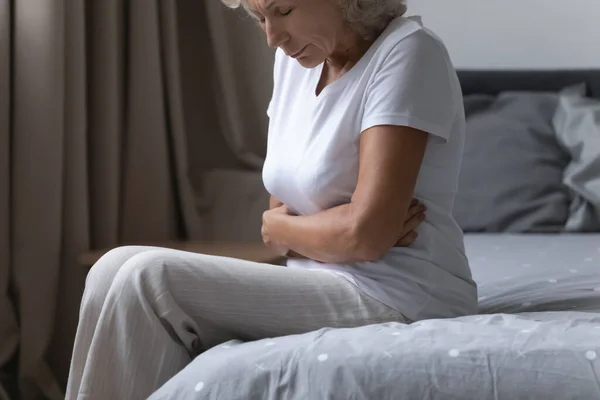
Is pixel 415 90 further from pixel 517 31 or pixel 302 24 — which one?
pixel 517 31

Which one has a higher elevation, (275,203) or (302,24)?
(302,24)

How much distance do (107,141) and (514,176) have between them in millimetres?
1062

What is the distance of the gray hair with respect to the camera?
126 cm

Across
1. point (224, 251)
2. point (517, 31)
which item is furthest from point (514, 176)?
point (224, 251)

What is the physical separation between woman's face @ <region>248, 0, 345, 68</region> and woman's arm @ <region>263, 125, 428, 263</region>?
0.19 meters

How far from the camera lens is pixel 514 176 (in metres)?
2.28

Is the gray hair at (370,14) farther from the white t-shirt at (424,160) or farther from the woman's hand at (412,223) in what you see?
the woman's hand at (412,223)

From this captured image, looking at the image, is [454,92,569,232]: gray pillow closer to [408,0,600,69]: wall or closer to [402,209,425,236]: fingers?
[408,0,600,69]: wall

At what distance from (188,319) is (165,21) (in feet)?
4.44

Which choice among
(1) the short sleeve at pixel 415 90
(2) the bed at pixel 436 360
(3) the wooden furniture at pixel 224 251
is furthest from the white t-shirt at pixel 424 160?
(3) the wooden furniture at pixel 224 251

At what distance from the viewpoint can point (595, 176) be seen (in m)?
2.20

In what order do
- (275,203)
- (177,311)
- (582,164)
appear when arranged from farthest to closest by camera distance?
(582,164) < (275,203) < (177,311)

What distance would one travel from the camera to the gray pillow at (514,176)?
2.26m

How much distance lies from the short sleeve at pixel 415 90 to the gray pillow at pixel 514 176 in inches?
43.3
